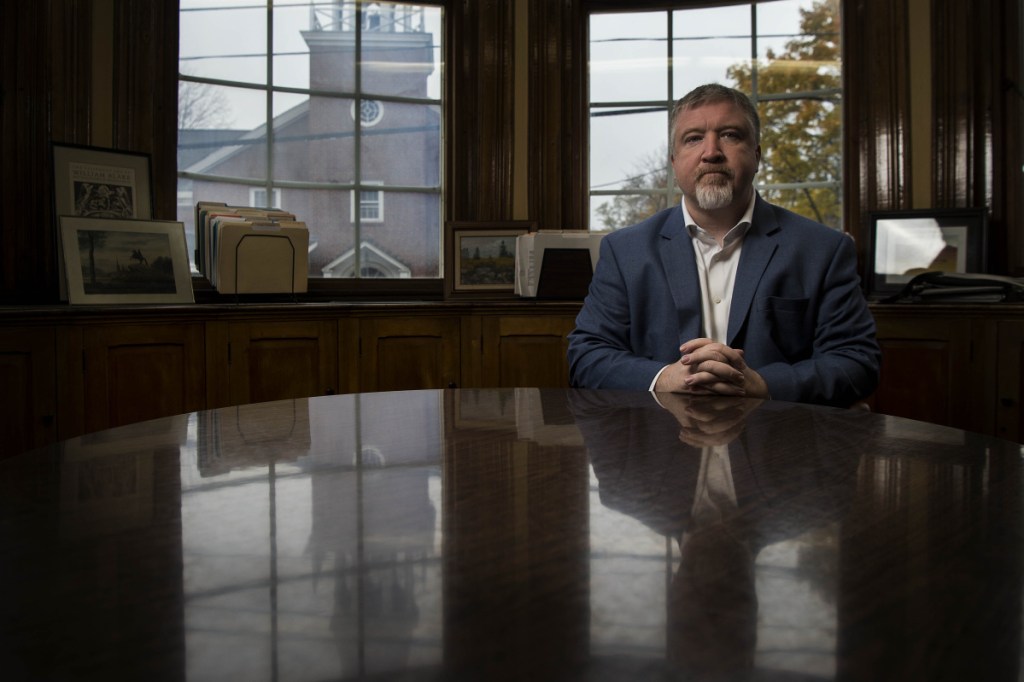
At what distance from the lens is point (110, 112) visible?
315 centimetres

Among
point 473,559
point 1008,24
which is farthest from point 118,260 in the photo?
point 1008,24

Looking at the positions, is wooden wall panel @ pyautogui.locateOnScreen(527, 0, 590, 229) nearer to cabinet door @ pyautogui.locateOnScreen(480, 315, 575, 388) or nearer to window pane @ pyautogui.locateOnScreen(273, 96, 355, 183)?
cabinet door @ pyautogui.locateOnScreen(480, 315, 575, 388)

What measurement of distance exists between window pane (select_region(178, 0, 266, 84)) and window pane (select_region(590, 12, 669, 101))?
1.49 meters

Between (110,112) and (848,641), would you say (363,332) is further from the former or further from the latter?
(848,641)

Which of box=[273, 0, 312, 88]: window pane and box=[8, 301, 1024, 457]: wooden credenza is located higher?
box=[273, 0, 312, 88]: window pane

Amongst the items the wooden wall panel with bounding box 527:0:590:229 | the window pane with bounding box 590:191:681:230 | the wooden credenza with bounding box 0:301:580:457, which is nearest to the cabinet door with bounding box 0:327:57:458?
the wooden credenza with bounding box 0:301:580:457

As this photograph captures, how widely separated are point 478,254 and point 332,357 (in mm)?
892

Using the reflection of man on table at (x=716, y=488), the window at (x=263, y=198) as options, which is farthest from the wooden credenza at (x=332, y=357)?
the reflection of man on table at (x=716, y=488)

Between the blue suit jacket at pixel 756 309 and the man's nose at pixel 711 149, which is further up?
the man's nose at pixel 711 149

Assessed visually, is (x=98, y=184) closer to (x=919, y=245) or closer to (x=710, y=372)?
(x=710, y=372)

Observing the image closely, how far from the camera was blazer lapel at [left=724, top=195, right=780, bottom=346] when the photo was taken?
6.03ft

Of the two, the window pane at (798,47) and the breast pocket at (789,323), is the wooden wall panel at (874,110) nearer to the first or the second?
the window pane at (798,47)

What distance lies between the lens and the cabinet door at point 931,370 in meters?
2.88

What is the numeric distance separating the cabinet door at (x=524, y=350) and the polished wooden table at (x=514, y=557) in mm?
2318
